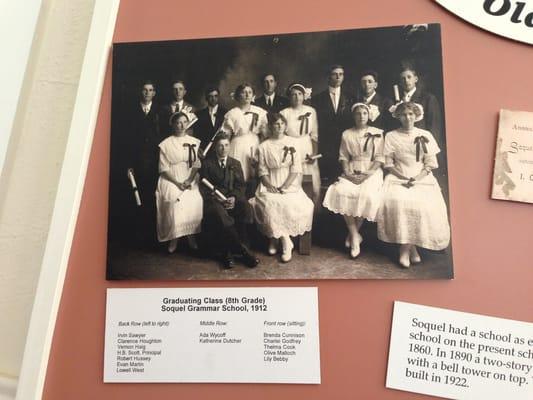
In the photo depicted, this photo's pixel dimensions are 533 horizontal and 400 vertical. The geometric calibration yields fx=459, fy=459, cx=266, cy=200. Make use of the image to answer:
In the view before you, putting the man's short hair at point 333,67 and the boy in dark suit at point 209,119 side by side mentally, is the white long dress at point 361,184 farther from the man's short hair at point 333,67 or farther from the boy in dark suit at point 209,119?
the boy in dark suit at point 209,119

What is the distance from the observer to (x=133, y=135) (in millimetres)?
746

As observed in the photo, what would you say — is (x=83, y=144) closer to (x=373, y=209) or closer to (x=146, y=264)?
(x=146, y=264)

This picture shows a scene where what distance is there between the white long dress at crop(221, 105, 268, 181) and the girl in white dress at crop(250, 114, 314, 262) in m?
0.01

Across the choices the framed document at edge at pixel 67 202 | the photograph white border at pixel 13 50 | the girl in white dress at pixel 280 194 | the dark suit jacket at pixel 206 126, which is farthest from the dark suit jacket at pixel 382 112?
the photograph white border at pixel 13 50

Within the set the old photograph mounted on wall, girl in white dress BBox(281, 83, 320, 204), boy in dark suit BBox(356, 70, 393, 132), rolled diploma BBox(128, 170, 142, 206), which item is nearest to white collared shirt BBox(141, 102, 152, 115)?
the old photograph mounted on wall

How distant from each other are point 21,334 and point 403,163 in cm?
65

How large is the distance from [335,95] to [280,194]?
0.58 feet

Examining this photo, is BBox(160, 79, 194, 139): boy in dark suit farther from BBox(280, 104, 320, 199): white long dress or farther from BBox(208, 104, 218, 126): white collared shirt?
BBox(280, 104, 320, 199): white long dress

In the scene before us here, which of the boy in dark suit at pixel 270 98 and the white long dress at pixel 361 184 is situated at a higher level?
the boy in dark suit at pixel 270 98

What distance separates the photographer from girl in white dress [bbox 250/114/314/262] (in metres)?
0.70

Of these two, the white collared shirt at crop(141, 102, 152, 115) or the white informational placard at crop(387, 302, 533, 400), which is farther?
the white collared shirt at crop(141, 102, 152, 115)

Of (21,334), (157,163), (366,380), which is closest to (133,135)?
(157,163)

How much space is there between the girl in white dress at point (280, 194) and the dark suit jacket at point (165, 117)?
0.15 metres

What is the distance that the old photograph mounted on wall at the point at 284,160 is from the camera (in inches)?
27.0
